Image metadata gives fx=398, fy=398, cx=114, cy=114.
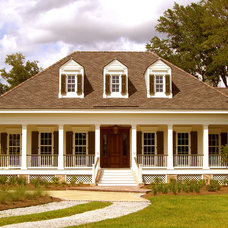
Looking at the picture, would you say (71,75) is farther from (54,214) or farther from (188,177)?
(54,214)

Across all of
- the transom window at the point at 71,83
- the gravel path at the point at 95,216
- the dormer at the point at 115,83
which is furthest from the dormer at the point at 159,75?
the gravel path at the point at 95,216

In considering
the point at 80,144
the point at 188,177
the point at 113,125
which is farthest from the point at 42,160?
the point at 188,177

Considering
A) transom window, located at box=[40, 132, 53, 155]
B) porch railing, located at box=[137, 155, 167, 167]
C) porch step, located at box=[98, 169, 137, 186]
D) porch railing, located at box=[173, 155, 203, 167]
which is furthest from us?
transom window, located at box=[40, 132, 53, 155]

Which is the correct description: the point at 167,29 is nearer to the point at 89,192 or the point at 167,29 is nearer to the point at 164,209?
the point at 89,192

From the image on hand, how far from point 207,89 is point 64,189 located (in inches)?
478

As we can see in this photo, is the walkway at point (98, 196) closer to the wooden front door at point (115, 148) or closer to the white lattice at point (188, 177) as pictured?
the white lattice at point (188, 177)

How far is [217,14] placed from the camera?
106 ft

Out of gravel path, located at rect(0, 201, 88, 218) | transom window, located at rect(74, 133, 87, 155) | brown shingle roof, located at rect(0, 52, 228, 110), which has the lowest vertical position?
gravel path, located at rect(0, 201, 88, 218)

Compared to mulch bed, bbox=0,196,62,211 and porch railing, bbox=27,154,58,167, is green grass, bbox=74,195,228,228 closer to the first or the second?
mulch bed, bbox=0,196,62,211

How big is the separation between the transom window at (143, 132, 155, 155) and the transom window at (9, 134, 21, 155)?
859 centimetres

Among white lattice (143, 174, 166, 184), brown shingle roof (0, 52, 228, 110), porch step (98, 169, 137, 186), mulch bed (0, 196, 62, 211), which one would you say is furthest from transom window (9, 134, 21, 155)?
mulch bed (0, 196, 62, 211)

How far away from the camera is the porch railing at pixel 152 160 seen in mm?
25562

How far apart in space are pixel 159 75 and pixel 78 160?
7.78 metres

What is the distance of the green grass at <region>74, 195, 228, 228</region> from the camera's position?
1224 centimetres
